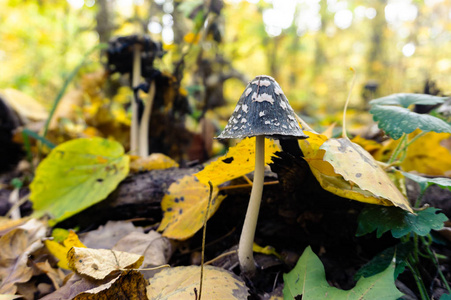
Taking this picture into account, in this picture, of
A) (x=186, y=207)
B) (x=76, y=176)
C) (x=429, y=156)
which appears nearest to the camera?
(x=186, y=207)

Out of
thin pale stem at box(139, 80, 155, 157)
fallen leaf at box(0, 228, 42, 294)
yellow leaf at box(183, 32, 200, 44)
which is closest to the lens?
fallen leaf at box(0, 228, 42, 294)

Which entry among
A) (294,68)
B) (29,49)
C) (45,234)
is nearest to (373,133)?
(45,234)

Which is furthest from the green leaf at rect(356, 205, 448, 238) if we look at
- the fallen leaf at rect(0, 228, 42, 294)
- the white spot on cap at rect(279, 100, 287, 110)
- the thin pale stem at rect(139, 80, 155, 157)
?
the thin pale stem at rect(139, 80, 155, 157)

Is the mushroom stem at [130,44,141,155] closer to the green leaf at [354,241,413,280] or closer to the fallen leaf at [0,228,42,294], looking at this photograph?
the fallen leaf at [0,228,42,294]

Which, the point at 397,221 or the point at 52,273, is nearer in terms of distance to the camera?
the point at 397,221

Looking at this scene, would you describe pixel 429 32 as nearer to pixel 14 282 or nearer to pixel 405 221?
pixel 405 221

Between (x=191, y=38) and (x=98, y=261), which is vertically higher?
(x=191, y=38)

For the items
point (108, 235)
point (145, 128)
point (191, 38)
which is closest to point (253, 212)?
point (108, 235)

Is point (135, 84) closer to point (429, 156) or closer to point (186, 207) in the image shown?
point (186, 207)
